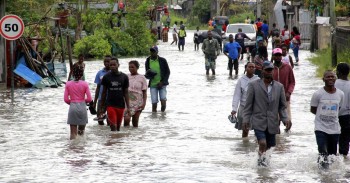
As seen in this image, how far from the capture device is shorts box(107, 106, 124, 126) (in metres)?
17.6

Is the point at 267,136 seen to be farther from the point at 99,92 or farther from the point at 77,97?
the point at 99,92

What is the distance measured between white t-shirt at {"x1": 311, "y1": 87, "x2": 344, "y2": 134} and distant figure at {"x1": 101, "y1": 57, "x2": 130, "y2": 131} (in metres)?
5.50

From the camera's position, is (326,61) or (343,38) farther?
(326,61)

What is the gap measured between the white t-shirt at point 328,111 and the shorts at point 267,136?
0.69 meters

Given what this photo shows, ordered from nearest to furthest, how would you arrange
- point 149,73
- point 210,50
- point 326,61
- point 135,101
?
1. point 135,101
2. point 149,73
3. point 210,50
4. point 326,61

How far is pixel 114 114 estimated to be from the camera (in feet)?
58.0

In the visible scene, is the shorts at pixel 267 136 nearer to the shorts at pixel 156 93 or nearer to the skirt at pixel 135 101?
the skirt at pixel 135 101

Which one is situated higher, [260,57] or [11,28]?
[11,28]

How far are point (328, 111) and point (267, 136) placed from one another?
0.96 meters

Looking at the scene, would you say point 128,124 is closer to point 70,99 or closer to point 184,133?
point 184,133

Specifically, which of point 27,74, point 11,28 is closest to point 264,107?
point 11,28

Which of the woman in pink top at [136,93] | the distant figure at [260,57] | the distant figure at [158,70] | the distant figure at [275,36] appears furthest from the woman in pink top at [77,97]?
the distant figure at [275,36]

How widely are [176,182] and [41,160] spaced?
3109 millimetres

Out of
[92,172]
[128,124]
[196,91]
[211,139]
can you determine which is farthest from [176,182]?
[196,91]
